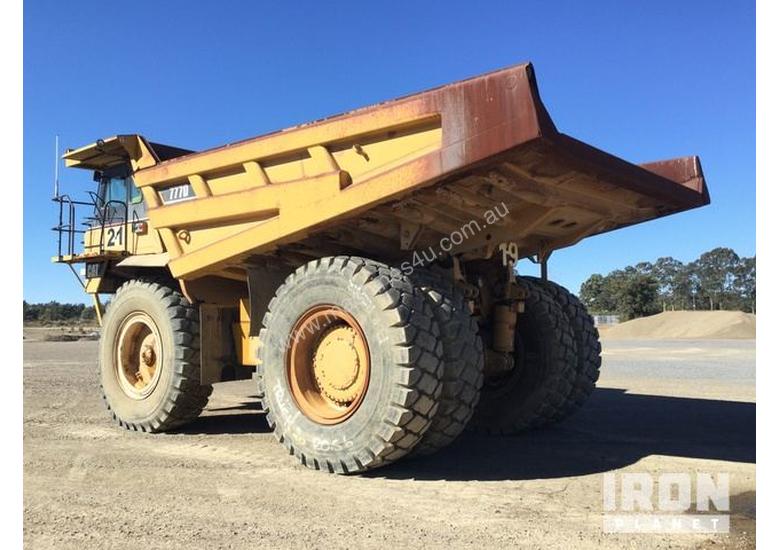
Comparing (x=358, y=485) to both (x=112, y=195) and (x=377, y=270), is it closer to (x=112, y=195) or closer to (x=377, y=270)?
(x=377, y=270)

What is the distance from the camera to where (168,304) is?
6551 millimetres

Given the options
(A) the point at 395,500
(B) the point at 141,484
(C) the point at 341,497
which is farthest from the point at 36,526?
(A) the point at 395,500

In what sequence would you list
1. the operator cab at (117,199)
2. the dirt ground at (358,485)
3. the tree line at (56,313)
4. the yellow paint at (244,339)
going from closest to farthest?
the dirt ground at (358,485) < the yellow paint at (244,339) < the operator cab at (117,199) < the tree line at (56,313)

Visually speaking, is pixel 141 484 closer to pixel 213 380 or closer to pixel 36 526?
pixel 36 526

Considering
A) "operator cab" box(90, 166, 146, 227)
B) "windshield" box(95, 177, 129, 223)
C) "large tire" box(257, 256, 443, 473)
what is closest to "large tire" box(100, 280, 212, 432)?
"operator cab" box(90, 166, 146, 227)

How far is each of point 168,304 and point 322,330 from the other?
2242mm

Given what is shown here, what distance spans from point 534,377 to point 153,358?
13.3 feet

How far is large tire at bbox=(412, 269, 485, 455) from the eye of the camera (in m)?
4.71

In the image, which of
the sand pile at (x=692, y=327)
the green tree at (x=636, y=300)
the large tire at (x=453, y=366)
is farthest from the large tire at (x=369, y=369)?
the green tree at (x=636, y=300)

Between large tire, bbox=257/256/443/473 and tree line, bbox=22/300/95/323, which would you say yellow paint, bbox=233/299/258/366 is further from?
tree line, bbox=22/300/95/323

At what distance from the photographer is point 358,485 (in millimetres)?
4457

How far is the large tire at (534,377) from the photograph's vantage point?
6480 mm

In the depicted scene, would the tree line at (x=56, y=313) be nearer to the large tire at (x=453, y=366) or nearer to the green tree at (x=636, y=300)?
the green tree at (x=636, y=300)

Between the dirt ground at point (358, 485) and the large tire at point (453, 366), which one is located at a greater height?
the large tire at point (453, 366)
